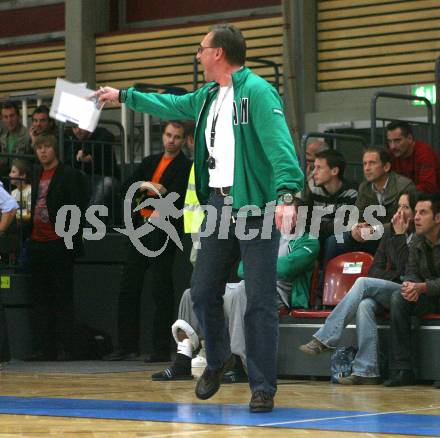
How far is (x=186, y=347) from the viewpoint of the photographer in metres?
7.95

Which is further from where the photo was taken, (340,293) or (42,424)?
(340,293)

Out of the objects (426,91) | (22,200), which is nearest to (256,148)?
(22,200)

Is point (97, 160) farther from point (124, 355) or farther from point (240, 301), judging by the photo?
point (240, 301)

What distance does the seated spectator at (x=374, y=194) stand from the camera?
333 inches

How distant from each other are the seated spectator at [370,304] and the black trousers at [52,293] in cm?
307

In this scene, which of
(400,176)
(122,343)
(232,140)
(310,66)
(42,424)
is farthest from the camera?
(310,66)

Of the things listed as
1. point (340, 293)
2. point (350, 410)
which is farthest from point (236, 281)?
point (350, 410)

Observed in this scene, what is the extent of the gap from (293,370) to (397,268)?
1052 mm

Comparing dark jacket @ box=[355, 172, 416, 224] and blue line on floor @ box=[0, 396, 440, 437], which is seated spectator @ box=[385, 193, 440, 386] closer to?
dark jacket @ box=[355, 172, 416, 224]

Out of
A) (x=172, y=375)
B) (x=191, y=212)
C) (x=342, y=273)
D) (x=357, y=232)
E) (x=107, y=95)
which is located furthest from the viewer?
(x=191, y=212)

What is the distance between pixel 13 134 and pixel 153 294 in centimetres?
334

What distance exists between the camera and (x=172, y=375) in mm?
7793

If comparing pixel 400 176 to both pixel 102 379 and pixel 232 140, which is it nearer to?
pixel 102 379
